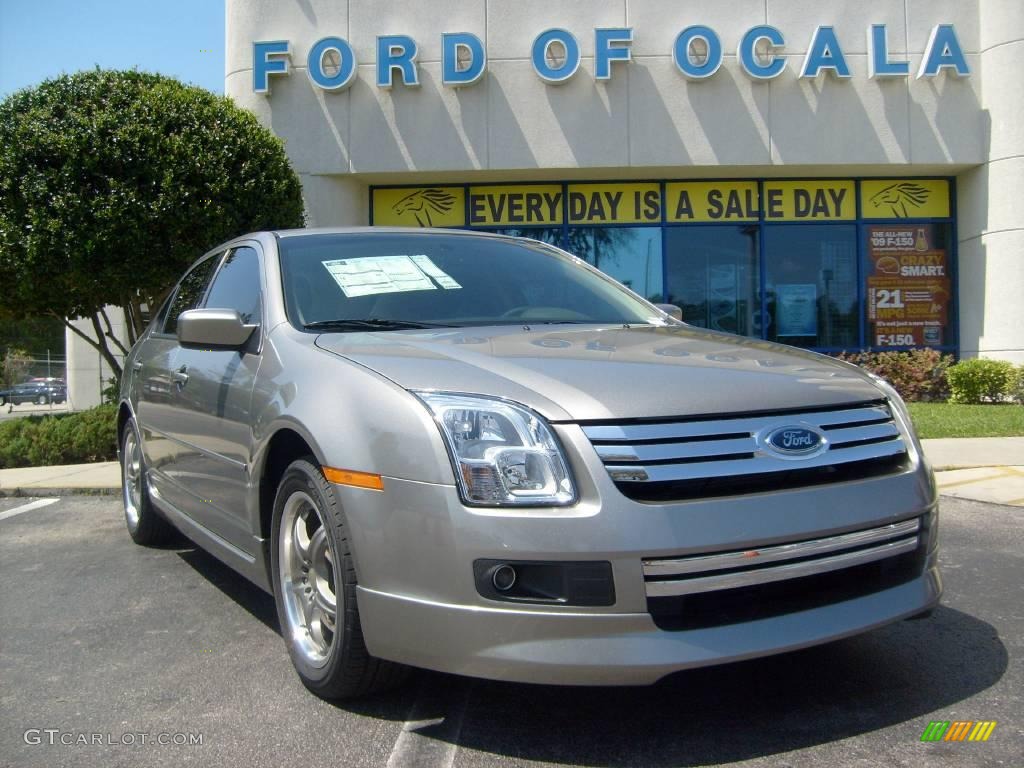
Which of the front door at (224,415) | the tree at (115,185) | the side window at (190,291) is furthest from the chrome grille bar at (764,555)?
the tree at (115,185)

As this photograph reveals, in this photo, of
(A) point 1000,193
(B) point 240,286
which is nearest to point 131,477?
(B) point 240,286

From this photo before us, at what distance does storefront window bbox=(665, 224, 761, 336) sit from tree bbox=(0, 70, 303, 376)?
7.61m

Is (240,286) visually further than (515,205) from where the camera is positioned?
No

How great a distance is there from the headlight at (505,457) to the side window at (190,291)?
271 cm

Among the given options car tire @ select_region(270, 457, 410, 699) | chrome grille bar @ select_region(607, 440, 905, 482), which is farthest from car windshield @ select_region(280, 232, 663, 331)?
chrome grille bar @ select_region(607, 440, 905, 482)

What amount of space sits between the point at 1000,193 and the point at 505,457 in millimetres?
13955

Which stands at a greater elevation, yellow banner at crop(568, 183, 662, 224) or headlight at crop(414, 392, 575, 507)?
yellow banner at crop(568, 183, 662, 224)

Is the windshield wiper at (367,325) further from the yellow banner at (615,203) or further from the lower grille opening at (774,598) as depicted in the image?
the yellow banner at (615,203)

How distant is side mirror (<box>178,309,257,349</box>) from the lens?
332 cm

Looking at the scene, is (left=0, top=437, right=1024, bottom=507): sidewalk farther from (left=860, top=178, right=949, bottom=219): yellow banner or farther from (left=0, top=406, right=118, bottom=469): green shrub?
(left=860, top=178, right=949, bottom=219): yellow banner

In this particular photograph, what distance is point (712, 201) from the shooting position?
48.4 ft

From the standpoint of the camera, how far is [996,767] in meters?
2.28

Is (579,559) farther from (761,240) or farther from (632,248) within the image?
(761,240)

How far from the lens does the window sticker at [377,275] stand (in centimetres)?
356
